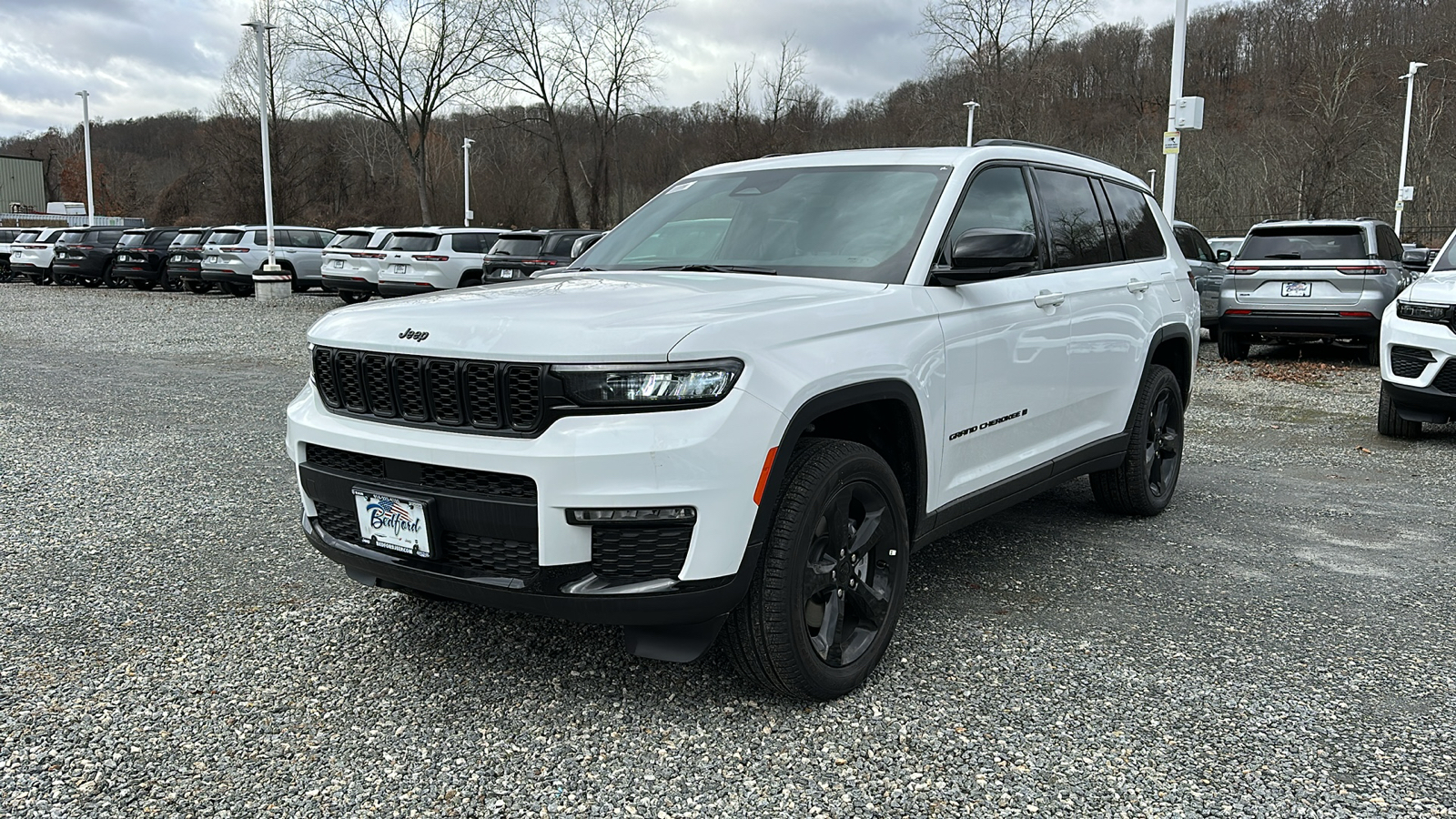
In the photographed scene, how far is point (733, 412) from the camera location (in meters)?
2.85

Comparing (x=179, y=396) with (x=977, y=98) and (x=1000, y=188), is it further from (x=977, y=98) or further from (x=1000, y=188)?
(x=977, y=98)

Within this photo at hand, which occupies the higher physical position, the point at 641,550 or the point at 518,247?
the point at 518,247

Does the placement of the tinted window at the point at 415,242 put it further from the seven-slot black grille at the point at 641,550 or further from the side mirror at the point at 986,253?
the seven-slot black grille at the point at 641,550

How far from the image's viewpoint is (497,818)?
2.71 metres

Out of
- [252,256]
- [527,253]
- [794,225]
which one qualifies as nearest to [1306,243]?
[794,225]

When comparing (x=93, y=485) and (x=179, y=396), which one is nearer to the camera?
(x=93, y=485)

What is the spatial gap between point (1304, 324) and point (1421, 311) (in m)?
5.38

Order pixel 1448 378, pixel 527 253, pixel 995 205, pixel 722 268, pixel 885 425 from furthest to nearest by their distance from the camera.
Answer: pixel 527 253 → pixel 1448 378 → pixel 995 205 → pixel 722 268 → pixel 885 425

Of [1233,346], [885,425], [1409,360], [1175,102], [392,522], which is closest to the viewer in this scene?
[392,522]

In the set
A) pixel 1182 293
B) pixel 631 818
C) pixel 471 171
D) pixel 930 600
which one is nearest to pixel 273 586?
pixel 631 818

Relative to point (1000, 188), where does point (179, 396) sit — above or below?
below

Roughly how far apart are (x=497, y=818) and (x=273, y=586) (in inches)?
86.5

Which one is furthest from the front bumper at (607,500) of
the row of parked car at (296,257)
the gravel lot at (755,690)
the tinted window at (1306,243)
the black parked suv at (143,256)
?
the black parked suv at (143,256)

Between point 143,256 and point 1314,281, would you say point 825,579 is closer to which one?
point 1314,281
